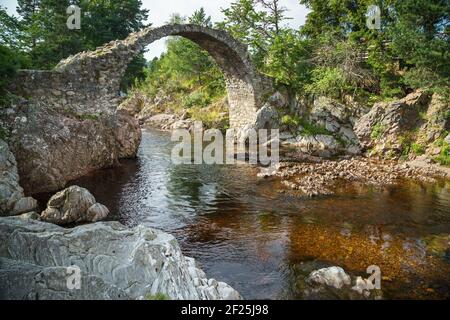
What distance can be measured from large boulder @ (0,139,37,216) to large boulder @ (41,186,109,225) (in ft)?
2.47

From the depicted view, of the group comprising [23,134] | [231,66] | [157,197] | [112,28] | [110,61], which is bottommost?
[157,197]

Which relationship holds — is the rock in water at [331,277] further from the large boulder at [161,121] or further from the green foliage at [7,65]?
the large boulder at [161,121]

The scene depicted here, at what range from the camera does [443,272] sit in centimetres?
839

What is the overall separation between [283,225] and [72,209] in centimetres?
650

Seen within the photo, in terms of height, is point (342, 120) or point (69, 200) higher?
point (342, 120)

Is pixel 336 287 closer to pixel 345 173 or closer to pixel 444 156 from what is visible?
pixel 345 173

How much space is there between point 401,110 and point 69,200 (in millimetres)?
19127

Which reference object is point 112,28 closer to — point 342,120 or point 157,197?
point 342,120

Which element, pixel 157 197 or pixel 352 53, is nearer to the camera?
pixel 157 197

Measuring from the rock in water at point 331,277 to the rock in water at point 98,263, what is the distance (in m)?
2.20

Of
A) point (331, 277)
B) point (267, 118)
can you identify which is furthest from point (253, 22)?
point (331, 277)

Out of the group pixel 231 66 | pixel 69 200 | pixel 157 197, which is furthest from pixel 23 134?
pixel 231 66

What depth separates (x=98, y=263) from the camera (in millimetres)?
6062

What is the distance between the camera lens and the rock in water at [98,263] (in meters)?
4.92
